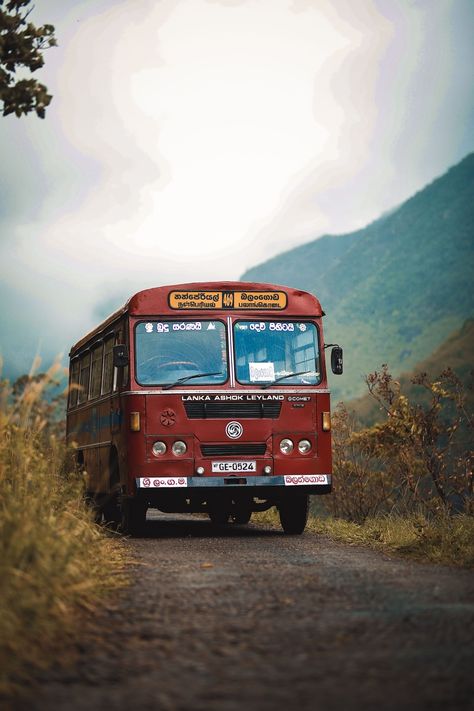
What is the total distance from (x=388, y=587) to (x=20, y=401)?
10.9 feet

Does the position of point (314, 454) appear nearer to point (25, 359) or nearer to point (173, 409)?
point (173, 409)

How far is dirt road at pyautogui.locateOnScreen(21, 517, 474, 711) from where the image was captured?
5336 mm

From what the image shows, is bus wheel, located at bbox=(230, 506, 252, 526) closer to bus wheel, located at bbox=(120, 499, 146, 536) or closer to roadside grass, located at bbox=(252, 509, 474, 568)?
roadside grass, located at bbox=(252, 509, 474, 568)

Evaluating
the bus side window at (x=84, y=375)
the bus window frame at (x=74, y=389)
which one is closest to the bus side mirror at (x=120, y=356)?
the bus side window at (x=84, y=375)

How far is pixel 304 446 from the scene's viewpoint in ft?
48.8

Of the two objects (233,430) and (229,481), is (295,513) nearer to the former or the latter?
(229,481)

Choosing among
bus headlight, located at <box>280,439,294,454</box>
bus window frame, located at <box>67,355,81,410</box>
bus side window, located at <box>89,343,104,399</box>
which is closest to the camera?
bus headlight, located at <box>280,439,294,454</box>

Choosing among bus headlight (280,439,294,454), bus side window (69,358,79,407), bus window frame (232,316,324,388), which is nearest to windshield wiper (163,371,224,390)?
bus window frame (232,316,324,388)

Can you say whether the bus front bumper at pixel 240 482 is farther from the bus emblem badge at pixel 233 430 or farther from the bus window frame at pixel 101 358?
the bus window frame at pixel 101 358

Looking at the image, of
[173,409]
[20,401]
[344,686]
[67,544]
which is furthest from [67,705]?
[173,409]

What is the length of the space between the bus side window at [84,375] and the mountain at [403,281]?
96.2 m

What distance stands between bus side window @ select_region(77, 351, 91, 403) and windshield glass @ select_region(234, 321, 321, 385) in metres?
4.01

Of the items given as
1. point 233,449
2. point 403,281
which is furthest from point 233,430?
point 403,281

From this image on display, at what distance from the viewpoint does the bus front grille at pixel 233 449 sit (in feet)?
47.7
